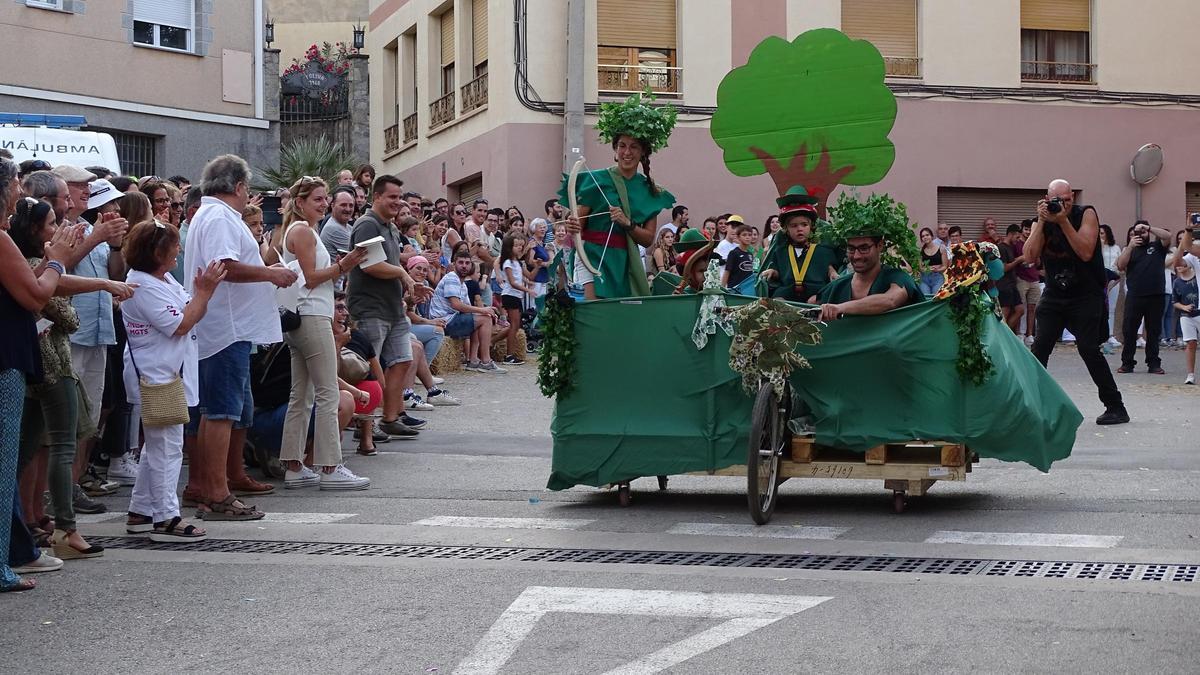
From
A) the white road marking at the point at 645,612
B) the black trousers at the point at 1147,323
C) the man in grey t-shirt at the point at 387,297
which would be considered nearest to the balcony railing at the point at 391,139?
the black trousers at the point at 1147,323

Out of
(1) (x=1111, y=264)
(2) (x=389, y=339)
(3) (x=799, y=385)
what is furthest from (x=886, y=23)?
(3) (x=799, y=385)

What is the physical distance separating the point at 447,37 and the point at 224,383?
23.0 metres

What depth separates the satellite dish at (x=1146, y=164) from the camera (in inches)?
1129

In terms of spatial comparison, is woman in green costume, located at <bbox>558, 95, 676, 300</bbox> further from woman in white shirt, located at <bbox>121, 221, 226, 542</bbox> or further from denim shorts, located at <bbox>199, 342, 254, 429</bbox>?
woman in white shirt, located at <bbox>121, 221, 226, 542</bbox>

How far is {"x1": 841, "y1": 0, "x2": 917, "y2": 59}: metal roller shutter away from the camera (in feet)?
93.1

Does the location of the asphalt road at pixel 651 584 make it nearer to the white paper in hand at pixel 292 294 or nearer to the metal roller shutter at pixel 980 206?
the white paper in hand at pixel 292 294

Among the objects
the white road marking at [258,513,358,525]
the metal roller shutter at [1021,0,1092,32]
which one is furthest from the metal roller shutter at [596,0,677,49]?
the white road marking at [258,513,358,525]

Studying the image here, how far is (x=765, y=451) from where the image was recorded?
8977 mm

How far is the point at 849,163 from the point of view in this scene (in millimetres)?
11438

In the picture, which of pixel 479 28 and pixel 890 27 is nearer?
pixel 890 27

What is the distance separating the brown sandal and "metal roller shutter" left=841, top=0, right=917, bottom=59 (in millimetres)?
20800

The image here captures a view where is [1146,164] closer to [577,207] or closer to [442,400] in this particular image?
[442,400]

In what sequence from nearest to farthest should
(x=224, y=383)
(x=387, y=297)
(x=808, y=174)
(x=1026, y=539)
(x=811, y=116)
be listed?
(x=1026, y=539) < (x=224, y=383) < (x=808, y=174) < (x=811, y=116) < (x=387, y=297)

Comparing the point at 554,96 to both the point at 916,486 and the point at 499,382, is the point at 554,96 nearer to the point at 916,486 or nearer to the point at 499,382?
the point at 499,382
